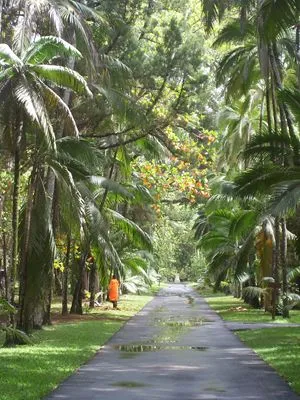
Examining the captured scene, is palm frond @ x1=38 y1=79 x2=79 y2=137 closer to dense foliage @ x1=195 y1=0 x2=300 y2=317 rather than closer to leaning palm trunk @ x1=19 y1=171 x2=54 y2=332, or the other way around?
leaning palm trunk @ x1=19 y1=171 x2=54 y2=332

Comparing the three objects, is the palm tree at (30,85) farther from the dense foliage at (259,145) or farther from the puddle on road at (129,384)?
the puddle on road at (129,384)

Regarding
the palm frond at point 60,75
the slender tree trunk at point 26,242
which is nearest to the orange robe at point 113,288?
the slender tree trunk at point 26,242

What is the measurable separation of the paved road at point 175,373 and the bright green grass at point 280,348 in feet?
0.69

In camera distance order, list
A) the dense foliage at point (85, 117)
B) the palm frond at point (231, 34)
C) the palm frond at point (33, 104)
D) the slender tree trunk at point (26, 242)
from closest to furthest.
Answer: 1. the palm frond at point (33, 104)
2. the dense foliage at point (85, 117)
3. the slender tree trunk at point (26, 242)
4. the palm frond at point (231, 34)

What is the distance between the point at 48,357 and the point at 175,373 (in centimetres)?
300

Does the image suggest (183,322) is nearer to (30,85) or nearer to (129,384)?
(30,85)

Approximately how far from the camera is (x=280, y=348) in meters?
13.8

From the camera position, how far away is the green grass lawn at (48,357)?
8984 mm

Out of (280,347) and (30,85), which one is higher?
(30,85)

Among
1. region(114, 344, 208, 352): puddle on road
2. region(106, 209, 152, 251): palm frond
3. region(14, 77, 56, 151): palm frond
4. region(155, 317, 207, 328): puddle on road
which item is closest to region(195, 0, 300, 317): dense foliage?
region(155, 317, 207, 328): puddle on road

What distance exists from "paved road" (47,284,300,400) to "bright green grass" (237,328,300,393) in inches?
8.3

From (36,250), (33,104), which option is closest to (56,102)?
(33,104)

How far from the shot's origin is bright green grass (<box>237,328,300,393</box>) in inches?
409

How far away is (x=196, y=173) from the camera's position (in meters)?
22.8
